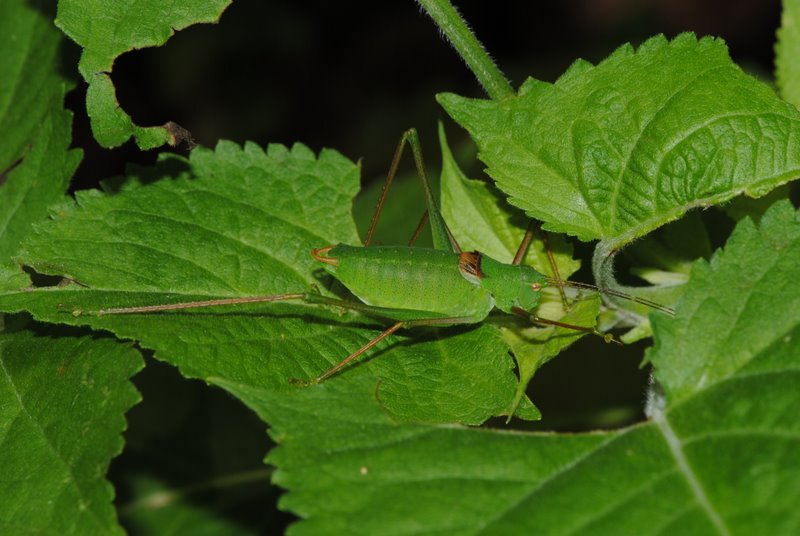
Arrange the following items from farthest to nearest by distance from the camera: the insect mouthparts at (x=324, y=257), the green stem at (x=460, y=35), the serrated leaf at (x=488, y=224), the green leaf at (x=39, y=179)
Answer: the green leaf at (x=39, y=179) < the serrated leaf at (x=488, y=224) < the insect mouthparts at (x=324, y=257) < the green stem at (x=460, y=35)

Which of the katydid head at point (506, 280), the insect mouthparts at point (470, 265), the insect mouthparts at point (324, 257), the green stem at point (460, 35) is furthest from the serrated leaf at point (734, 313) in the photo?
the insect mouthparts at point (324, 257)

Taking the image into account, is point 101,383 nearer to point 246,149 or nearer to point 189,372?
point 189,372

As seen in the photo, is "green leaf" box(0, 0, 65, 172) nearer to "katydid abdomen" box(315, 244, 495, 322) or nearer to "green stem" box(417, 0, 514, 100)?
"katydid abdomen" box(315, 244, 495, 322)

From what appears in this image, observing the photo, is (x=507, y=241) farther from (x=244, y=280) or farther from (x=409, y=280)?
(x=244, y=280)

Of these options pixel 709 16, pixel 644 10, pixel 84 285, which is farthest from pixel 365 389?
pixel 709 16

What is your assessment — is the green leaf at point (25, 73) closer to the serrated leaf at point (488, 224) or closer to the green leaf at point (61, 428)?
the green leaf at point (61, 428)

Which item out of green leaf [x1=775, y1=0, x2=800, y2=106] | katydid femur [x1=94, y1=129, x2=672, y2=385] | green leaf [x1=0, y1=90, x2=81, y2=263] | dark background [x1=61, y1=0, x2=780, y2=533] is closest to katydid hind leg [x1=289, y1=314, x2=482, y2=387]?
katydid femur [x1=94, y1=129, x2=672, y2=385]

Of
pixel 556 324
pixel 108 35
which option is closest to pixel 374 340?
pixel 556 324
